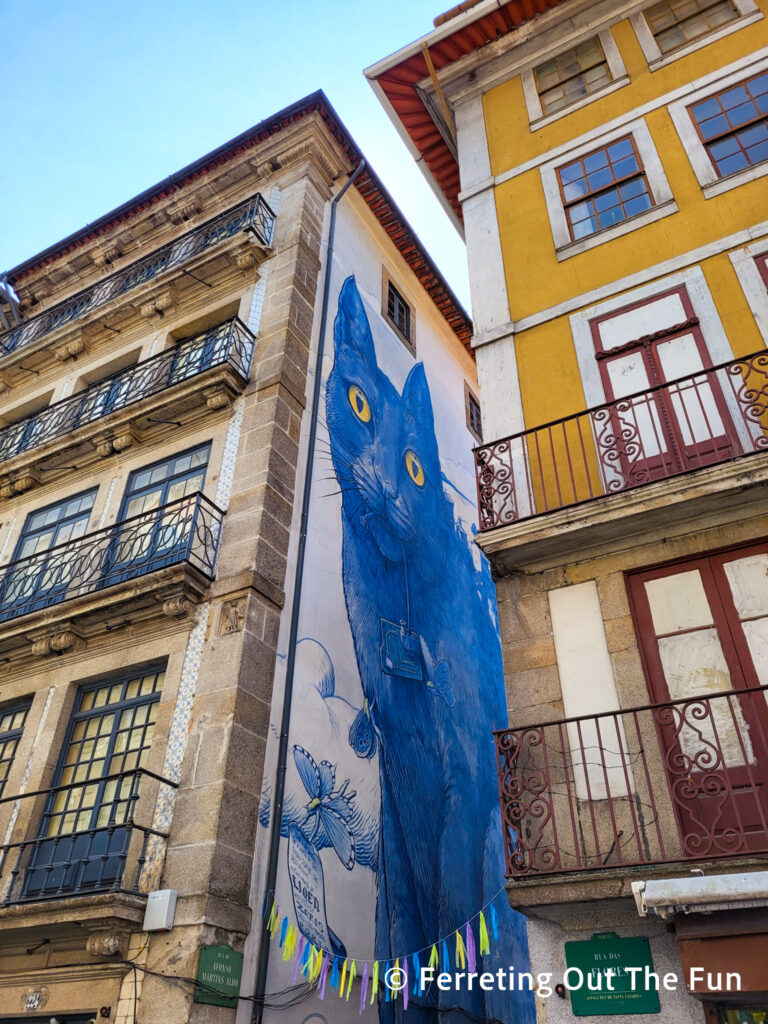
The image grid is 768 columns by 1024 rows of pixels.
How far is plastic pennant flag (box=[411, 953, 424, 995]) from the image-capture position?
10148 millimetres

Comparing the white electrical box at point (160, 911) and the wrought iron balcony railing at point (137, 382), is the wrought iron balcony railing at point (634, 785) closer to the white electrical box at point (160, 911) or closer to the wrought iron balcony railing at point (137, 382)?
the white electrical box at point (160, 911)

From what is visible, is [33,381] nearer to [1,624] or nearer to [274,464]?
[1,624]

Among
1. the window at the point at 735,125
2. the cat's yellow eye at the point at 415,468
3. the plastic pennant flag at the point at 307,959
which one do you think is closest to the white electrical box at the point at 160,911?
the plastic pennant flag at the point at 307,959

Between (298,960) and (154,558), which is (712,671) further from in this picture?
(154,558)

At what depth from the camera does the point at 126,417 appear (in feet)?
39.3

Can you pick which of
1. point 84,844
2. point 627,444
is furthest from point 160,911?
point 627,444

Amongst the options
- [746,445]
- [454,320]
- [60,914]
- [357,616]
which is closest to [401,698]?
[357,616]

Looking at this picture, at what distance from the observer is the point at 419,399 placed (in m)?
16.2

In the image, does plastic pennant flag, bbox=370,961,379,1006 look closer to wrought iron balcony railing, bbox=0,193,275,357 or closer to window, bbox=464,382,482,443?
wrought iron balcony railing, bbox=0,193,275,357

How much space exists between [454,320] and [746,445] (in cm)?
1297

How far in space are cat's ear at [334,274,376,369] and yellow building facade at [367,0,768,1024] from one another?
322 cm

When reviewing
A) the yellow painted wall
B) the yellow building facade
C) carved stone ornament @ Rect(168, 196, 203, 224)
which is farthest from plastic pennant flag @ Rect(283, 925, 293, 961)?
carved stone ornament @ Rect(168, 196, 203, 224)

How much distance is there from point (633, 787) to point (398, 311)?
12.5 meters

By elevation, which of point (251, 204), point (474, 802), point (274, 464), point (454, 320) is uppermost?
point (454, 320)
